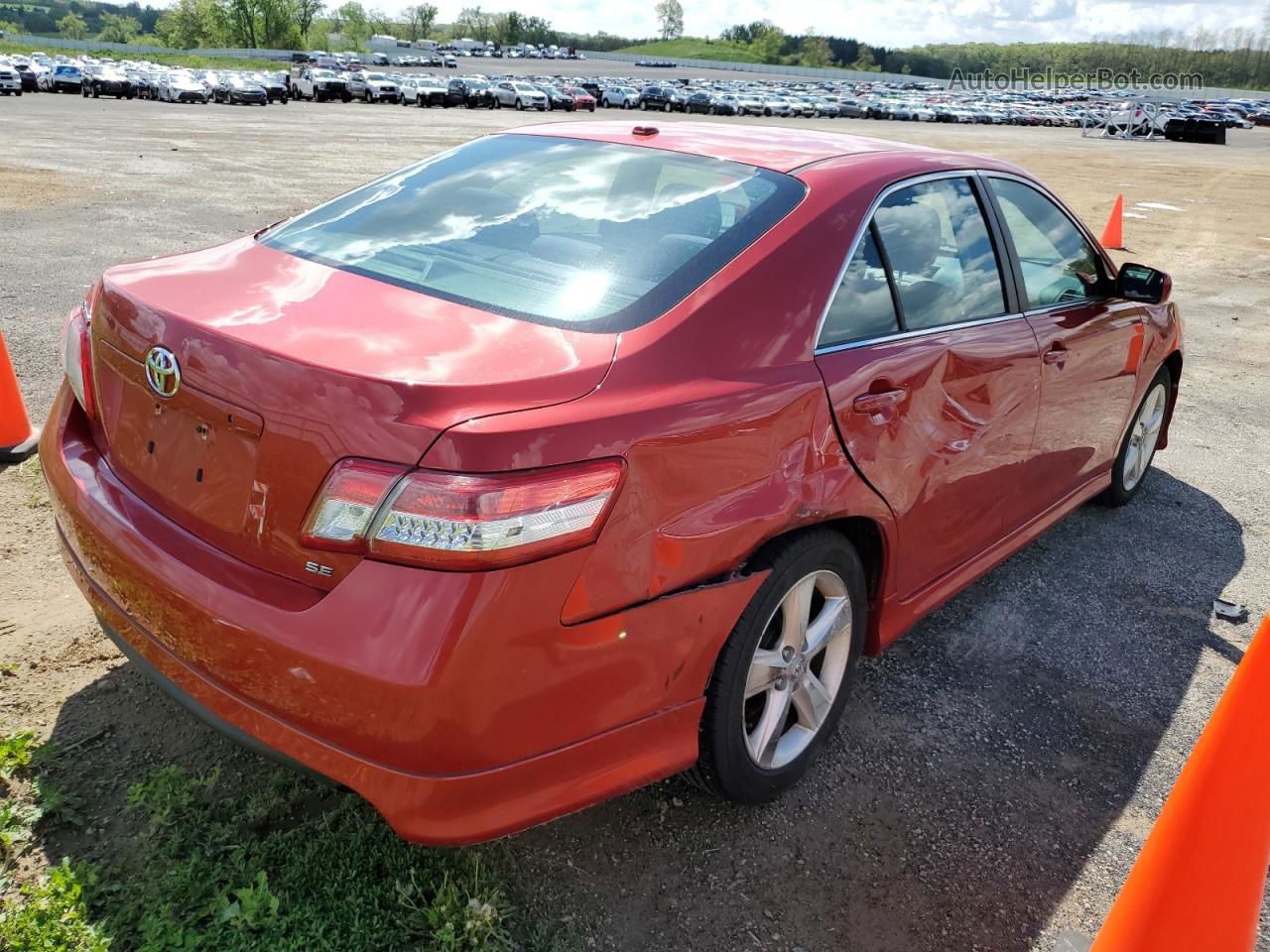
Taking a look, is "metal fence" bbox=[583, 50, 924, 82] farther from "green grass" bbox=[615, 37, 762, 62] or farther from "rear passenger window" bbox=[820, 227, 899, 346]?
"rear passenger window" bbox=[820, 227, 899, 346]

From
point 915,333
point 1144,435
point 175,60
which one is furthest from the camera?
point 175,60

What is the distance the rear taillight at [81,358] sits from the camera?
249 cm

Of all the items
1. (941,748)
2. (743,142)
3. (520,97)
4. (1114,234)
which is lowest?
(941,748)

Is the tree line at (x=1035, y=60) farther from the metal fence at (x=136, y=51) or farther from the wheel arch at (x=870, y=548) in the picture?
the wheel arch at (x=870, y=548)

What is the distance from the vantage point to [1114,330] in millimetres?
3957

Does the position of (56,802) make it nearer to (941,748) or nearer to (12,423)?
(941,748)

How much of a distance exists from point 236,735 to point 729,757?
1.13 meters

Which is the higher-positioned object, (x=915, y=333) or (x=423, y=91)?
(x=423, y=91)

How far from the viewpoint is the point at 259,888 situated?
2176mm

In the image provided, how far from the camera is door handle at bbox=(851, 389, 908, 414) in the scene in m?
2.50

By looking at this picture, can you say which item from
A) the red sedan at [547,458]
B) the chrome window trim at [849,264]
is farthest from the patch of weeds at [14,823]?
the chrome window trim at [849,264]

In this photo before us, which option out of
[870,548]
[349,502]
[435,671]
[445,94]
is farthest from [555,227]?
[445,94]

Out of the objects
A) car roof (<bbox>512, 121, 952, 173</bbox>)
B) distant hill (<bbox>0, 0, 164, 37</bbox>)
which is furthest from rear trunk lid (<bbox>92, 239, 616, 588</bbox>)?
distant hill (<bbox>0, 0, 164, 37</bbox>)

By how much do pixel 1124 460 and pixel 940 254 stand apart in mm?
2282
